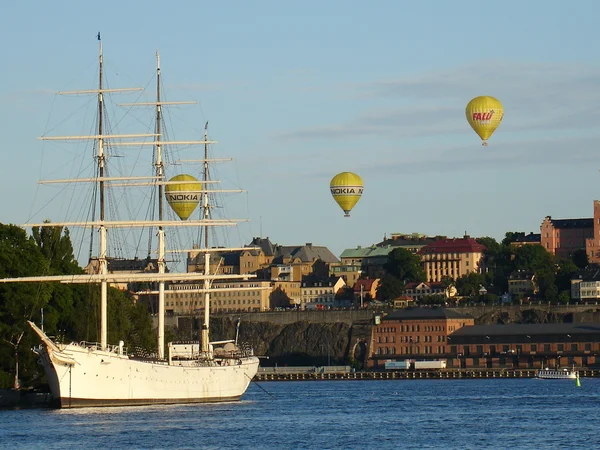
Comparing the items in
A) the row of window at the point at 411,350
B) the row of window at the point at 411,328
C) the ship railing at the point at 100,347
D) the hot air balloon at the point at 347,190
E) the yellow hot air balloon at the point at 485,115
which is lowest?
the row of window at the point at 411,350

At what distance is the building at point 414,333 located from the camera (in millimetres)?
182125

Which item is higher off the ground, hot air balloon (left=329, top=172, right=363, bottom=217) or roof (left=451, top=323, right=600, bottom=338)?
hot air balloon (left=329, top=172, right=363, bottom=217)

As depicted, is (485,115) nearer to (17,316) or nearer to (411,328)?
(17,316)

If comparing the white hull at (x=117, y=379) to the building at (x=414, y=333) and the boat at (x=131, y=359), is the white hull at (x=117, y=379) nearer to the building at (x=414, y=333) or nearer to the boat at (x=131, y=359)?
the boat at (x=131, y=359)

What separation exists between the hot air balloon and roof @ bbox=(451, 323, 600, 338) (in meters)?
29.5

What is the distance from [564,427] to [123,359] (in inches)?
946

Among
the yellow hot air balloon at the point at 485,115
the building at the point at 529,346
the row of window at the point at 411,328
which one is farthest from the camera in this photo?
the row of window at the point at 411,328

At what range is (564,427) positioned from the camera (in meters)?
74.9

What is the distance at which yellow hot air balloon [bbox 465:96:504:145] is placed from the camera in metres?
123

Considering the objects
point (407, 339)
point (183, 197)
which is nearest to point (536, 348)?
point (407, 339)

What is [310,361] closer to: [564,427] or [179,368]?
[179,368]

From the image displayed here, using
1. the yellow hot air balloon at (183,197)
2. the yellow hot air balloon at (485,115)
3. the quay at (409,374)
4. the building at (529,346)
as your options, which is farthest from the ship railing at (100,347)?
the building at (529,346)

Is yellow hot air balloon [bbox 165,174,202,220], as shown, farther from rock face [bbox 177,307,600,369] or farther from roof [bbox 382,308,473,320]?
rock face [bbox 177,307,600,369]

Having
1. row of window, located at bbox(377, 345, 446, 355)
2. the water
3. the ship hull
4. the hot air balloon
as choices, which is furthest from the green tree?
row of window, located at bbox(377, 345, 446, 355)
